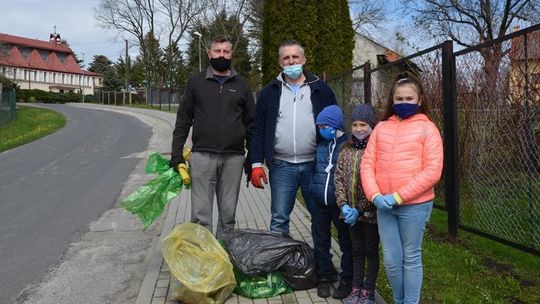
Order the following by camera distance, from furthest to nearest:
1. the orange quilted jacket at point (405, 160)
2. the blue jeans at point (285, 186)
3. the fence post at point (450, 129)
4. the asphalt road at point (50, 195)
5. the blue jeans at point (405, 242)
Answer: the asphalt road at point (50, 195)
the fence post at point (450, 129)
the blue jeans at point (285, 186)
the blue jeans at point (405, 242)
the orange quilted jacket at point (405, 160)

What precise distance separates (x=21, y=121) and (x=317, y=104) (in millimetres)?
27246

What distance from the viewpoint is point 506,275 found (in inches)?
163

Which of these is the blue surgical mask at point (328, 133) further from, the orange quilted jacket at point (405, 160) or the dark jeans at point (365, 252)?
the dark jeans at point (365, 252)

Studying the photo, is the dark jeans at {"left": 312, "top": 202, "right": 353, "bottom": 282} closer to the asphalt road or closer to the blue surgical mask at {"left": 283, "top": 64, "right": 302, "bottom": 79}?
the blue surgical mask at {"left": 283, "top": 64, "right": 302, "bottom": 79}

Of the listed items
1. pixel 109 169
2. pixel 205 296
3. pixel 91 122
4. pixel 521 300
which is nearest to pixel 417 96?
pixel 521 300

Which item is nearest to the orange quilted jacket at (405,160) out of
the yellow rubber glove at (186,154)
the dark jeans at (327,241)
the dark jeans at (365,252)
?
the dark jeans at (365,252)

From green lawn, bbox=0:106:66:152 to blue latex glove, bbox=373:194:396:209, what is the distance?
55.5 feet

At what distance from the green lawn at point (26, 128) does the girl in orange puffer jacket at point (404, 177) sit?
55.3 feet

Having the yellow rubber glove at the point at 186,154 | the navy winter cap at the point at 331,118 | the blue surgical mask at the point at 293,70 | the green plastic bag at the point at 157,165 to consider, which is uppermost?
the blue surgical mask at the point at 293,70

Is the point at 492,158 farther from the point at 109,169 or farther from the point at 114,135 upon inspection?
the point at 114,135

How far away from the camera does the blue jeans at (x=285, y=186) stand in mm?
3996

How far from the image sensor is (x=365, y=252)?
3547 millimetres

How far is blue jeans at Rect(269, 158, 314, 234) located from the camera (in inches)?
157

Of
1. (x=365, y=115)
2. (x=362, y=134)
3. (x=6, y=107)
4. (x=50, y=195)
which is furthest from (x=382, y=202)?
(x=6, y=107)
